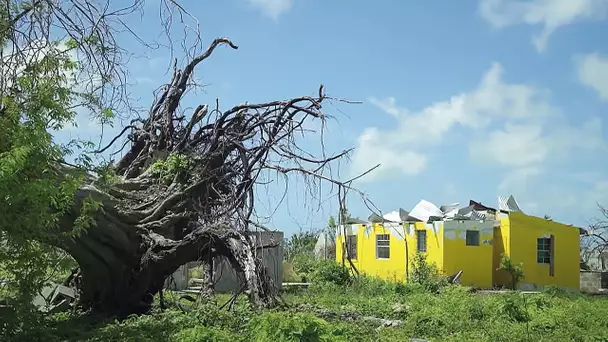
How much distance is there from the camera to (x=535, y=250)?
98.8ft

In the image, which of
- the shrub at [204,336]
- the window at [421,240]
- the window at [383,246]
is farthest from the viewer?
the window at [383,246]

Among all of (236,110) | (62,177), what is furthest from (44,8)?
(236,110)

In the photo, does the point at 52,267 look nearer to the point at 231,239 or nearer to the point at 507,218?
the point at 231,239

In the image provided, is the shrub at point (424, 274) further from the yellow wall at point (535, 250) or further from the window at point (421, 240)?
the yellow wall at point (535, 250)

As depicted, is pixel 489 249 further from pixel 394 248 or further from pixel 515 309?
pixel 515 309

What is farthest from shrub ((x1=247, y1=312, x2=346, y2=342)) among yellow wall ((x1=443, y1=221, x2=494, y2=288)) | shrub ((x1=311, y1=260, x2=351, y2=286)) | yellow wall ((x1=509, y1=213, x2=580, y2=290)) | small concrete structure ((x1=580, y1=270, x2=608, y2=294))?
small concrete structure ((x1=580, y1=270, x2=608, y2=294))

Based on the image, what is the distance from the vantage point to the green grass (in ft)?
28.1

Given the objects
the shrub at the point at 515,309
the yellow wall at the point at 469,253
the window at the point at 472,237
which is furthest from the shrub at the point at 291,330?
the window at the point at 472,237

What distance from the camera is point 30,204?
753 cm

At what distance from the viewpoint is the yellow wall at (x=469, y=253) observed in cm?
2909

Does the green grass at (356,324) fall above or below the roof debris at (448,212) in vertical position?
below

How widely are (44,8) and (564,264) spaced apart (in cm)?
2810

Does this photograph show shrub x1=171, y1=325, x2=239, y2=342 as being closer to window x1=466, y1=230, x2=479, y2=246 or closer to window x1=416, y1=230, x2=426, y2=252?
window x1=466, y1=230, x2=479, y2=246

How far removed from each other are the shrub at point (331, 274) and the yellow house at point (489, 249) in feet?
4.15
